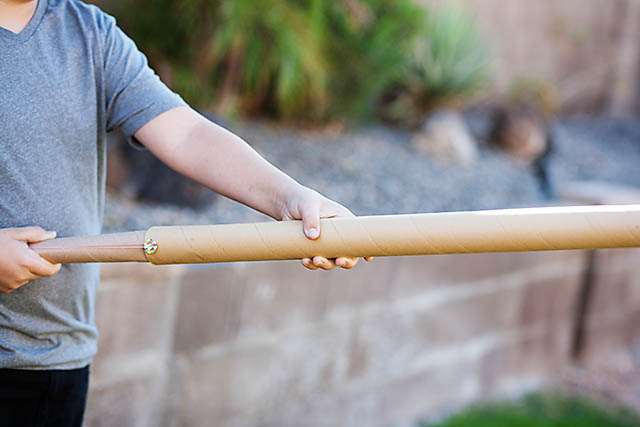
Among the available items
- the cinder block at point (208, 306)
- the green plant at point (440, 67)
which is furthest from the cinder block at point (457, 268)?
the green plant at point (440, 67)

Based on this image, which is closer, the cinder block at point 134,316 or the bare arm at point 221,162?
the bare arm at point 221,162

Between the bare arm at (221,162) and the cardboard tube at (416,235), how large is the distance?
0.09 meters

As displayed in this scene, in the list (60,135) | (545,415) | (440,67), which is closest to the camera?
(60,135)

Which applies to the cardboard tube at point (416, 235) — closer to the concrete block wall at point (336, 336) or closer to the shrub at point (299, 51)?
the concrete block wall at point (336, 336)

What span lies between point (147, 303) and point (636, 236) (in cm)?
172

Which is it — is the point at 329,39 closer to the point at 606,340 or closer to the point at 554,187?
the point at 554,187

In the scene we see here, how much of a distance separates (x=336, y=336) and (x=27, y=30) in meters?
2.08

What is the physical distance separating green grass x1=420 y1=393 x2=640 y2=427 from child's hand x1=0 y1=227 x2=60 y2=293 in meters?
2.70

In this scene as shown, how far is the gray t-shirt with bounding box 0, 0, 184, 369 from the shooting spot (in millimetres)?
1239

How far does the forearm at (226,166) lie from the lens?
52.4 inches

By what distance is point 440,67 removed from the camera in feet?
17.3

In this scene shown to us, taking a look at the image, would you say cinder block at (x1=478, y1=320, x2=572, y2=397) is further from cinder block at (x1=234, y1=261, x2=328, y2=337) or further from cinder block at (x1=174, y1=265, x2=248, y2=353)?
cinder block at (x1=174, y1=265, x2=248, y2=353)

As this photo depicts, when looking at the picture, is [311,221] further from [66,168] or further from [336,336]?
[336,336]

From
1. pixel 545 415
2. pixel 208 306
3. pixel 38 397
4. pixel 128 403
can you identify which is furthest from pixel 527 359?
pixel 38 397
